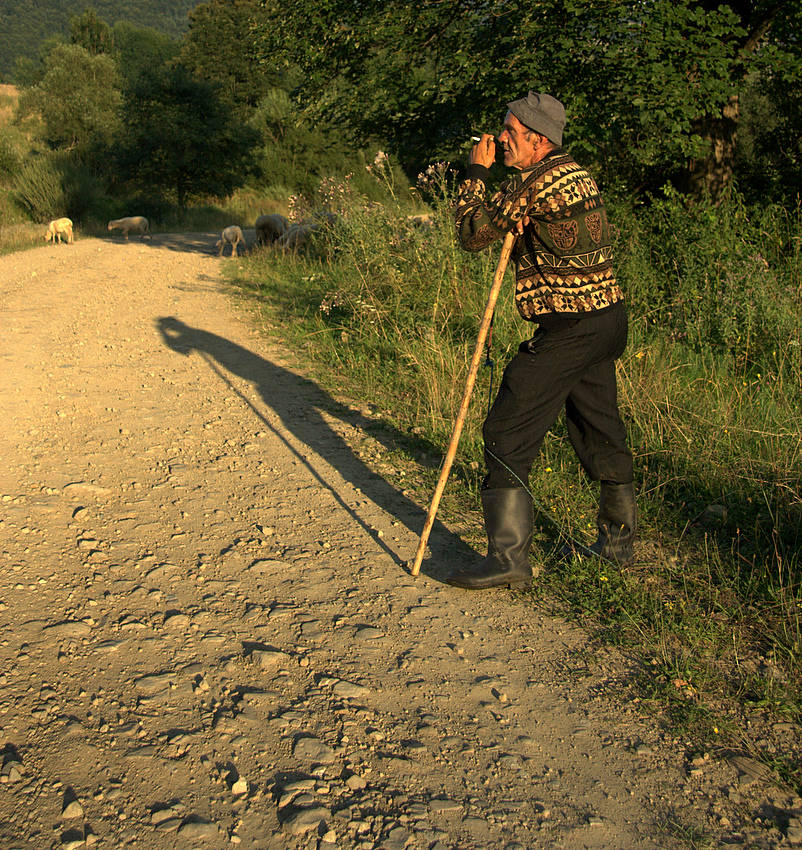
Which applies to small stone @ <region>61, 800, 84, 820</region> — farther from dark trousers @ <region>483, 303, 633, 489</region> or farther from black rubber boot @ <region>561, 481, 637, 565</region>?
black rubber boot @ <region>561, 481, 637, 565</region>

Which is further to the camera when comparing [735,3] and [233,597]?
[735,3]

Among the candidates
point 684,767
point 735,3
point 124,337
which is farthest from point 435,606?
point 735,3

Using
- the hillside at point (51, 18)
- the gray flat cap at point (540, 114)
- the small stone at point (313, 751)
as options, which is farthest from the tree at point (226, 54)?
the hillside at point (51, 18)

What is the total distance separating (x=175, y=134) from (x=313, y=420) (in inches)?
826

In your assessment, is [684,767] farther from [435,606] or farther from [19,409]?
[19,409]

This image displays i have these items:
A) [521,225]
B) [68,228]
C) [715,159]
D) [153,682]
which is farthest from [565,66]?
[68,228]

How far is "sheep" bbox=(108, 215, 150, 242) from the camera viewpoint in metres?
18.7

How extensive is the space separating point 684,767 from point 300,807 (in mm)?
1192

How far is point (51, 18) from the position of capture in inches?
5487

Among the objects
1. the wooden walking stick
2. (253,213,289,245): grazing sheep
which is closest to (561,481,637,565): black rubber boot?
the wooden walking stick

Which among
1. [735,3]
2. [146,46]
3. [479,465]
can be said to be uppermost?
[146,46]

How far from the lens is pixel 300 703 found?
109 inches

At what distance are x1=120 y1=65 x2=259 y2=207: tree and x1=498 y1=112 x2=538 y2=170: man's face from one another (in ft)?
75.6

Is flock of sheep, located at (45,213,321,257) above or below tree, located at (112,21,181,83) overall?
below
